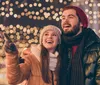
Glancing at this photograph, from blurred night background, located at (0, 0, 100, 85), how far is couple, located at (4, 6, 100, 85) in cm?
3

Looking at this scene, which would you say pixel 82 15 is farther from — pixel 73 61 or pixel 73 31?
pixel 73 61

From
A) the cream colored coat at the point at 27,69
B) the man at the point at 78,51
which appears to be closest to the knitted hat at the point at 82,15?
the man at the point at 78,51

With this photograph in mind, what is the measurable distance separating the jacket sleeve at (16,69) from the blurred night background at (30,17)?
39 mm

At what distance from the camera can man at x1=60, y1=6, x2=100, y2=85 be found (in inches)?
53.7

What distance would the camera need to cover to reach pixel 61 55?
4.73ft

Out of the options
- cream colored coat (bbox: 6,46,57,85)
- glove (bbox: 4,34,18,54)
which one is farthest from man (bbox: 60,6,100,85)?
glove (bbox: 4,34,18,54)

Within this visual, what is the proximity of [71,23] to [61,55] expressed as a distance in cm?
20

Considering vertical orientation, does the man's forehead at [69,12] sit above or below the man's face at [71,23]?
above

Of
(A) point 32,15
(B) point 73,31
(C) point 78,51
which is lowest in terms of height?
(C) point 78,51

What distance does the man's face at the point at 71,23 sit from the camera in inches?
56.1

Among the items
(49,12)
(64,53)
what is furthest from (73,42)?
(49,12)

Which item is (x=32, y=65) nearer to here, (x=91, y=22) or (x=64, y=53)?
(x=64, y=53)

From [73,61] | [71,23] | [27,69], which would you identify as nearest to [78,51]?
[73,61]

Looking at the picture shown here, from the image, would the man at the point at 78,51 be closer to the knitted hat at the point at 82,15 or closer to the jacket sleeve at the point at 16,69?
the knitted hat at the point at 82,15
